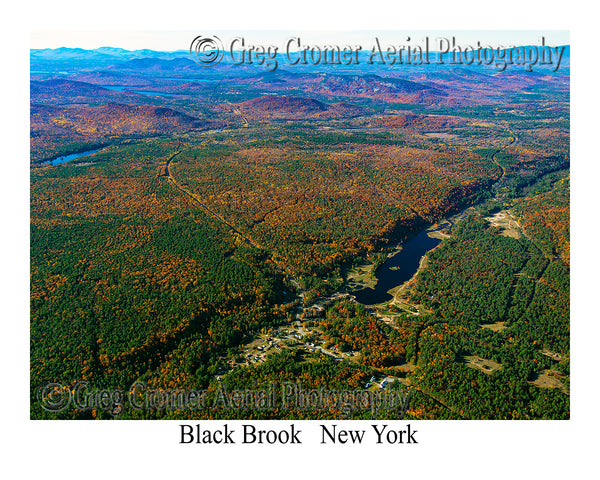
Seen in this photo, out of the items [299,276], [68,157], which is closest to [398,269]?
[299,276]

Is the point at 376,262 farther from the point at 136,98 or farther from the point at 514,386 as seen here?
the point at 136,98

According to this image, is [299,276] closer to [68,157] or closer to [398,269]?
[398,269]

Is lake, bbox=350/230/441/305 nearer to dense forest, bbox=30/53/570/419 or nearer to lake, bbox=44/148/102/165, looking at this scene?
dense forest, bbox=30/53/570/419

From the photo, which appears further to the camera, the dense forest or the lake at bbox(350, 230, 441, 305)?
the lake at bbox(350, 230, 441, 305)

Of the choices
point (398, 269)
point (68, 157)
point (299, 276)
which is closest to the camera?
point (299, 276)

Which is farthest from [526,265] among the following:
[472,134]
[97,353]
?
[472,134]

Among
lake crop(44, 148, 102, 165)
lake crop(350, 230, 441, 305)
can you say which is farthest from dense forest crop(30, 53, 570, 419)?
lake crop(44, 148, 102, 165)

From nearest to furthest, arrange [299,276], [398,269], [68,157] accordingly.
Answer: [299,276], [398,269], [68,157]

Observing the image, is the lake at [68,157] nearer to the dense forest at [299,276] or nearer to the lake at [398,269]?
the dense forest at [299,276]

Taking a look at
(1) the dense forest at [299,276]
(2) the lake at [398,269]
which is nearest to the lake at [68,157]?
(1) the dense forest at [299,276]
